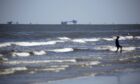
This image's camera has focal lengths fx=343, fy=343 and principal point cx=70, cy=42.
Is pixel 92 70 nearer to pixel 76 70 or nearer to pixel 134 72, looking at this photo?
pixel 76 70

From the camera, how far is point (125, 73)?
16531mm

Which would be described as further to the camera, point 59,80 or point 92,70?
point 92,70

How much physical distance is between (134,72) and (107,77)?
214cm

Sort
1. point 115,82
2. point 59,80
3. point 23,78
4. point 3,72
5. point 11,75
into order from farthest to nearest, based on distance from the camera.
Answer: point 3,72, point 11,75, point 23,78, point 59,80, point 115,82

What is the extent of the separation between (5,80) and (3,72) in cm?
259

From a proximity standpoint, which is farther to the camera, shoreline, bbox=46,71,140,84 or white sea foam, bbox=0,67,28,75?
white sea foam, bbox=0,67,28,75

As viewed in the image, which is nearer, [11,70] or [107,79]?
[107,79]

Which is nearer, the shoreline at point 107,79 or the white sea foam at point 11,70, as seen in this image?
the shoreline at point 107,79

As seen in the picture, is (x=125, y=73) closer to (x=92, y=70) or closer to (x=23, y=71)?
(x=92, y=70)

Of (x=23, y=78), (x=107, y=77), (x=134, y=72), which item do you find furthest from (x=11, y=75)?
(x=134, y=72)

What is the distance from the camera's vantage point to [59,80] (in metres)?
14.8

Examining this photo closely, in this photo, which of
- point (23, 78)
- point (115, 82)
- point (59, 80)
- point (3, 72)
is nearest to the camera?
point (115, 82)

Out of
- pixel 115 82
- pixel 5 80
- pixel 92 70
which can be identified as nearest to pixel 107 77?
pixel 115 82

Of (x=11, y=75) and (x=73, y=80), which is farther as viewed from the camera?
(x=11, y=75)
